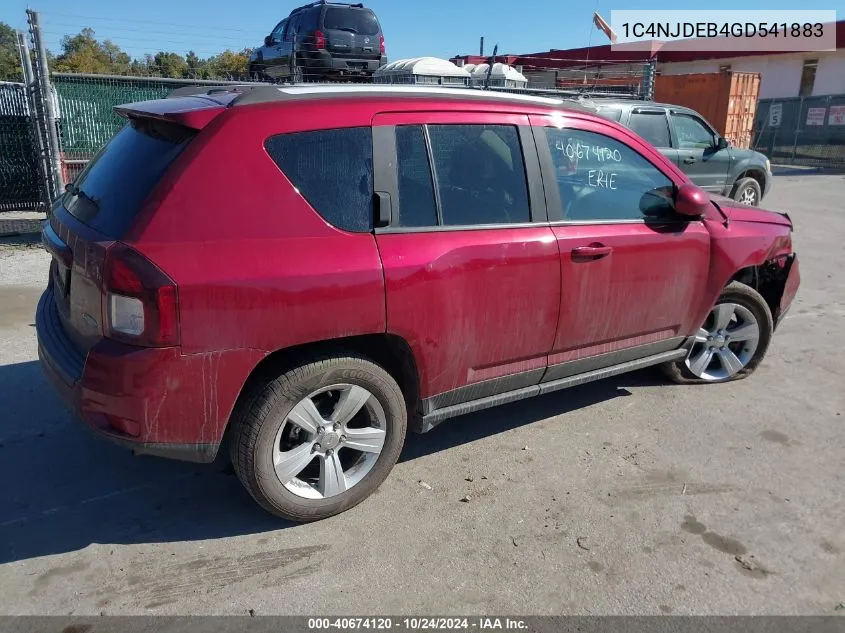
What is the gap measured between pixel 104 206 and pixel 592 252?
2369 millimetres

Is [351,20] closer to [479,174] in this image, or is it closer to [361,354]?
[479,174]

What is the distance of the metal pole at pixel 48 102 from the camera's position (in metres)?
7.92

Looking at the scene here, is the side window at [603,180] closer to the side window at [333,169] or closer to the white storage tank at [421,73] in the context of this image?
the side window at [333,169]

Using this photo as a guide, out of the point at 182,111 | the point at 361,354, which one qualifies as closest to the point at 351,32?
the point at 182,111

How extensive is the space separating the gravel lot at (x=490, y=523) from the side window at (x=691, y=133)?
722 centimetres

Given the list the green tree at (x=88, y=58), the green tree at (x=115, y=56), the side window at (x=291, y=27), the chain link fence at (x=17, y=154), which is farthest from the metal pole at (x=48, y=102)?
the green tree at (x=115, y=56)

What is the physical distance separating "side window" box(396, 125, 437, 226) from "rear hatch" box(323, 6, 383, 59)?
12.6 m

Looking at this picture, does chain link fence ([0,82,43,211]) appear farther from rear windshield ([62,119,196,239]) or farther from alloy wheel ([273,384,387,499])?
alloy wheel ([273,384,387,499])

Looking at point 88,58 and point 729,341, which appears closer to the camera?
point 729,341

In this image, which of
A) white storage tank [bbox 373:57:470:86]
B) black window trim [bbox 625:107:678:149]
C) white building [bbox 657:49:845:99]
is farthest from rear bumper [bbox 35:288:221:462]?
white building [bbox 657:49:845:99]

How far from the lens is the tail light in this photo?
2.51m

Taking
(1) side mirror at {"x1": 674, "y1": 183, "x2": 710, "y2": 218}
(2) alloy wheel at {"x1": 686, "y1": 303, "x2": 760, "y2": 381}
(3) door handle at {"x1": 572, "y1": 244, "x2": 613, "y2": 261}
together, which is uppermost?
(1) side mirror at {"x1": 674, "y1": 183, "x2": 710, "y2": 218}

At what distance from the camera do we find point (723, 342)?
4633 mm

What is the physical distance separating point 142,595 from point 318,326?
1.26m
